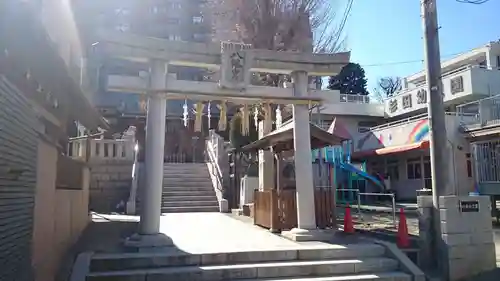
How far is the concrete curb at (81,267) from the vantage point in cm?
610

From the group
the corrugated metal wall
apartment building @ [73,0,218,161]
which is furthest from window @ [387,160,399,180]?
the corrugated metal wall

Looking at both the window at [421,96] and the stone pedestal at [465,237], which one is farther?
the window at [421,96]

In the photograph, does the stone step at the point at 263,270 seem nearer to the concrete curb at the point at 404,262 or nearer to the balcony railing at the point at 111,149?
the concrete curb at the point at 404,262

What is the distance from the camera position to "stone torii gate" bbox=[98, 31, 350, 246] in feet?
27.4

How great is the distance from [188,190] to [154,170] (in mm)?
9942

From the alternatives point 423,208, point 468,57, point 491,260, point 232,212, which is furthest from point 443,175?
point 468,57

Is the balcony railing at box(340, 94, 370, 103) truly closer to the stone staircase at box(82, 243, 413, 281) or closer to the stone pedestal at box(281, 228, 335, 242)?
the stone pedestal at box(281, 228, 335, 242)

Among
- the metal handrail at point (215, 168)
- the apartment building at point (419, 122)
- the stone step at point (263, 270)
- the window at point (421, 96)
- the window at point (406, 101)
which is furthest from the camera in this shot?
the window at point (406, 101)

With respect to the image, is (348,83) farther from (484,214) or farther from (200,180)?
(484,214)

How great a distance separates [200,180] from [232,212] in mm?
3667

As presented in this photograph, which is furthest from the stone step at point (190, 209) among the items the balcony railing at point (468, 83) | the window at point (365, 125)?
the window at point (365, 125)

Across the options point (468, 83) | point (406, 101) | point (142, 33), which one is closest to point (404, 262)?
point (468, 83)

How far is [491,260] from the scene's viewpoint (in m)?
7.68

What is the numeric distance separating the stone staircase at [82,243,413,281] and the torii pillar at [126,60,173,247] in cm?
89
